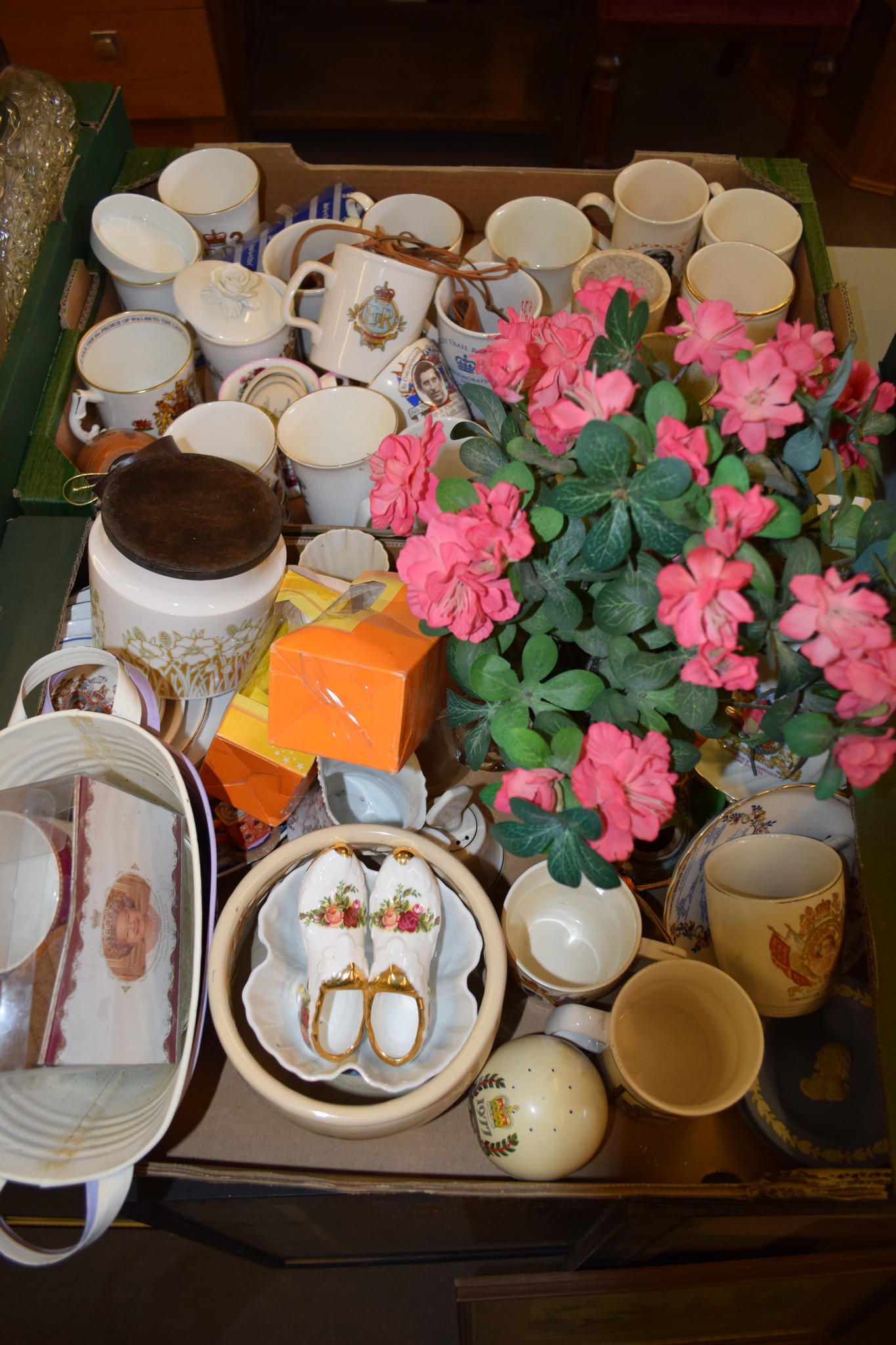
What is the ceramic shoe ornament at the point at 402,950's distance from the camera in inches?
28.4

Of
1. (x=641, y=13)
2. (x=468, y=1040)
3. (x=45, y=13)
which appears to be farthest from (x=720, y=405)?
(x=45, y=13)

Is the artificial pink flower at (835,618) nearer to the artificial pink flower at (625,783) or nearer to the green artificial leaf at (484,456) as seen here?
the artificial pink flower at (625,783)

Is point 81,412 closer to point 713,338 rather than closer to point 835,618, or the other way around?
point 713,338

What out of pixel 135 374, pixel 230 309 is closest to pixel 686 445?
pixel 230 309

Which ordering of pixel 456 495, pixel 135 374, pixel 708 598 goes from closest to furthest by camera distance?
pixel 708 598, pixel 456 495, pixel 135 374

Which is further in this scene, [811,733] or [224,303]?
[224,303]

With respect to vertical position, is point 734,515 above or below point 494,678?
above

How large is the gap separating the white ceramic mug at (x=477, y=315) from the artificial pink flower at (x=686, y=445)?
22.4 inches

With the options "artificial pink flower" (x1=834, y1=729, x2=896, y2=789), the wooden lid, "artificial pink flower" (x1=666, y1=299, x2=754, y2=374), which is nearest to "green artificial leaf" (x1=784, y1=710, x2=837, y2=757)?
"artificial pink flower" (x1=834, y1=729, x2=896, y2=789)

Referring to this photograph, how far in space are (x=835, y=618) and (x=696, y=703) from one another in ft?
0.34

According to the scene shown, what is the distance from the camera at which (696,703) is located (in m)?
0.55

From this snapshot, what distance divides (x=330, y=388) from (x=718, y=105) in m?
2.37

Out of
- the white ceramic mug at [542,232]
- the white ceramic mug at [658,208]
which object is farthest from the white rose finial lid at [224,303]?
the white ceramic mug at [658,208]

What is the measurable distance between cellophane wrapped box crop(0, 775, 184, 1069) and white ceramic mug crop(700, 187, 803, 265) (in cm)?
111
